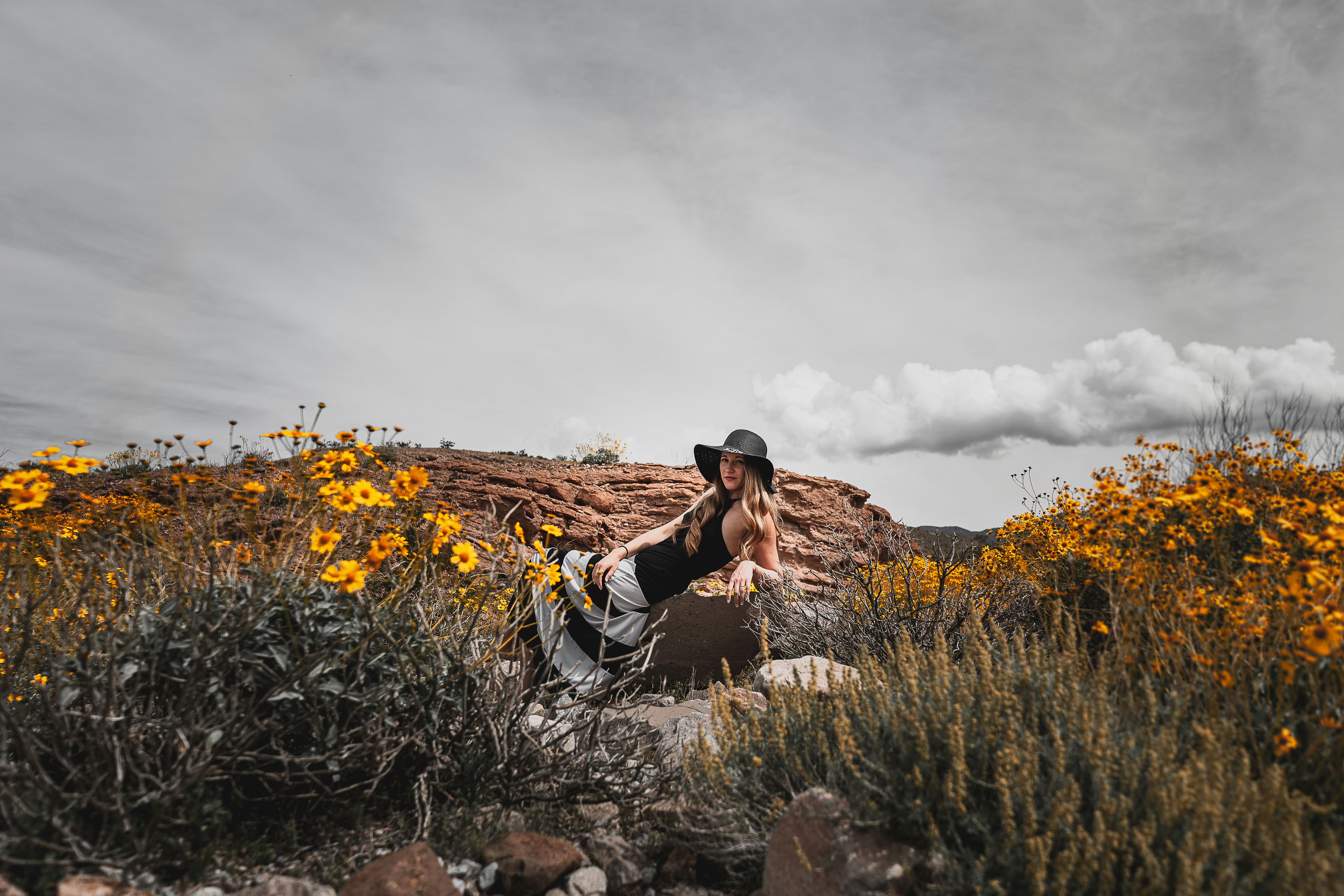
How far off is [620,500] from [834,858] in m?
8.14

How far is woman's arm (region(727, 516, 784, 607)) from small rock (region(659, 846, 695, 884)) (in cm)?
184

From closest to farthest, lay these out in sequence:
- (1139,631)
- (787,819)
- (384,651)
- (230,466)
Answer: (787,819), (384,651), (1139,631), (230,466)

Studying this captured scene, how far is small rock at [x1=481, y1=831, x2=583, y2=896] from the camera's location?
2.30 meters

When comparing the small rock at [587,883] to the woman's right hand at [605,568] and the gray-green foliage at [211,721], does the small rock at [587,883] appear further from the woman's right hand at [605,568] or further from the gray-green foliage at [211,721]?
the woman's right hand at [605,568]

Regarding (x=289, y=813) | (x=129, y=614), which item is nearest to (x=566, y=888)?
(x=289, y=813)

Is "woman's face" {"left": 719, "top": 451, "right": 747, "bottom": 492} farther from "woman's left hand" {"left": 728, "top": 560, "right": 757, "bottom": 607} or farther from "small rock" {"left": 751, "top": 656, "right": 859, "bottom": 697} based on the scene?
"small rock" {"left": 751, "top": 656, "right": 859, "bottom": 697}

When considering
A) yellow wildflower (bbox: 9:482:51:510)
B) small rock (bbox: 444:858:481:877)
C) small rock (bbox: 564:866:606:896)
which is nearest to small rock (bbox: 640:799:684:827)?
small rock (bbox: 564:866:606:896)

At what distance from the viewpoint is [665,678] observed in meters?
5.84

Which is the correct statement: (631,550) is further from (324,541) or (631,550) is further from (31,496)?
(31,496)

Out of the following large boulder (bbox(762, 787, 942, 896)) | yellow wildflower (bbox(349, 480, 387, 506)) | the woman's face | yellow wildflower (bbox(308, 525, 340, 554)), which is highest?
the woman's face

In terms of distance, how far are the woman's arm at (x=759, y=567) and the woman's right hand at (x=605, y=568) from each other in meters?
0.80

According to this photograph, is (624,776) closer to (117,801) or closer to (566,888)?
(566,888)

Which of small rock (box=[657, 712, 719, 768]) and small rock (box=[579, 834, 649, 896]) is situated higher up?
small rock (box=[657, 712, 719, 768])

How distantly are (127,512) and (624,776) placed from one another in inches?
93.5
